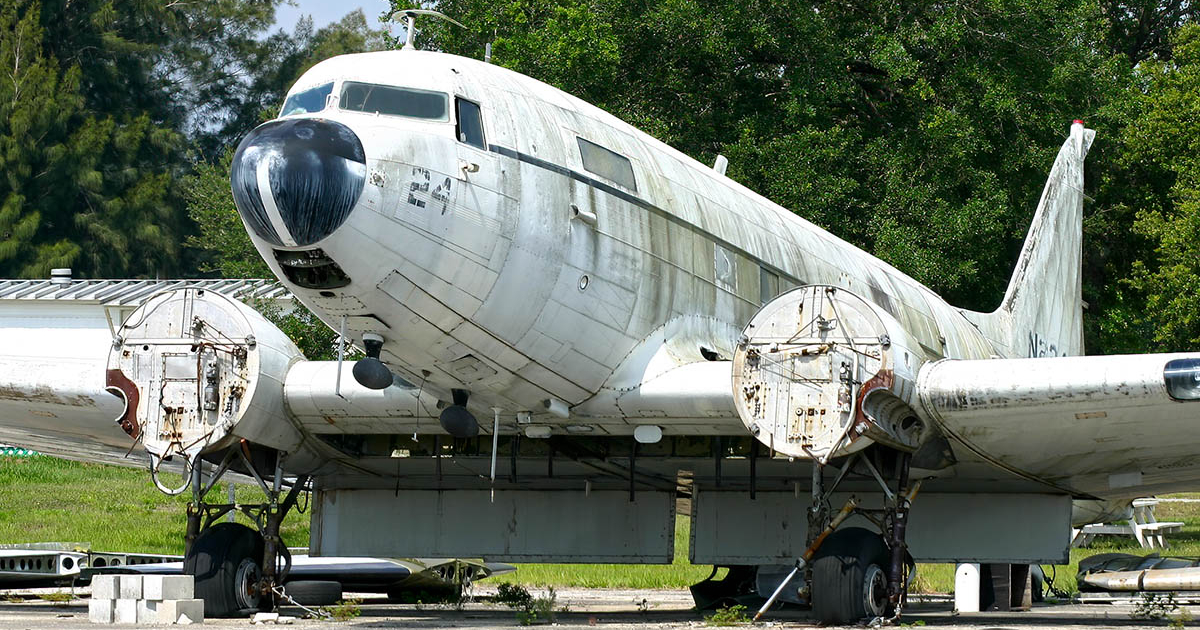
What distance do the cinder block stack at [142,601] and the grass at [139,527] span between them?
10.1 metres

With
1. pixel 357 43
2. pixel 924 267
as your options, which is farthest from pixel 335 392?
pixel 357 43

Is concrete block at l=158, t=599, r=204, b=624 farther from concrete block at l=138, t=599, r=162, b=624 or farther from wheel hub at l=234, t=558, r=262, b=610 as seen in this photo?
wheel hub at l=234, t=558, r=262, b=610

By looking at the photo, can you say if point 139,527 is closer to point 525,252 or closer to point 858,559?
point 525,252

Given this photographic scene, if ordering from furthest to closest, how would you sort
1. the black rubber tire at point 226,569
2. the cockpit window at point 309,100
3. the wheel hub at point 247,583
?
the wheel hub at point 247,583 → the black rubber tire at point 226,569 → the cockpit window at point 309,100

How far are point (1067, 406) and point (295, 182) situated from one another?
5596 millimetres

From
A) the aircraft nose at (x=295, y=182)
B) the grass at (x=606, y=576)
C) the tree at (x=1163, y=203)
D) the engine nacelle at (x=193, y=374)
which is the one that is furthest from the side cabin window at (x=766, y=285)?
the tree at (x=1163, y=203)

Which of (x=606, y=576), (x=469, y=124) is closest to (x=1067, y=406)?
(x=469, y=124)

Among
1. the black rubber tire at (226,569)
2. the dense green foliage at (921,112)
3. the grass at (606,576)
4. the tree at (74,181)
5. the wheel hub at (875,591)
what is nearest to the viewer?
the wheel hub at (875,591)

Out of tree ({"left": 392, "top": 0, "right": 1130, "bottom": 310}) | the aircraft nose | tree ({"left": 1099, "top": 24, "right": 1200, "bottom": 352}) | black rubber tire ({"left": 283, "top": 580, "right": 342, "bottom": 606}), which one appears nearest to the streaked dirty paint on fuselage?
the aircraft nose

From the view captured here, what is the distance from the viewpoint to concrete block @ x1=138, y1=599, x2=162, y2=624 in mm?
10742

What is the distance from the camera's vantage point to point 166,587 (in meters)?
11.0

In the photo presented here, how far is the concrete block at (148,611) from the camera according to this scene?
10.7m

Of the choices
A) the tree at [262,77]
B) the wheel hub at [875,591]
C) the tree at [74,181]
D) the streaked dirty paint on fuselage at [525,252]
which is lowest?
the wheel hub at [875,591]

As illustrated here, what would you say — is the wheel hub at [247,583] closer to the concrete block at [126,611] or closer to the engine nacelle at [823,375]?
the concrete block at [126,611]
